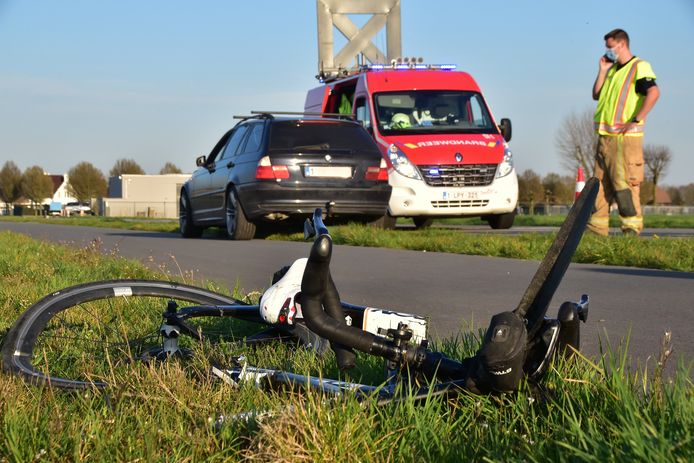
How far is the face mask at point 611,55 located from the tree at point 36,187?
134 m

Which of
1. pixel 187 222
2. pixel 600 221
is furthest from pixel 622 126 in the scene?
pixel 187 222

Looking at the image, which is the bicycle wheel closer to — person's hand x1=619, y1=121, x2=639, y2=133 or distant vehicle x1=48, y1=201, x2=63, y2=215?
person's hand x1=619, y1=121, x2=639, y2=133

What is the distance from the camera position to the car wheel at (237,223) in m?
14.7

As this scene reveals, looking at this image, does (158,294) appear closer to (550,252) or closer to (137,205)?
(550,252)

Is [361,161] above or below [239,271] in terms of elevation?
above

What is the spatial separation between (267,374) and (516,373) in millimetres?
902

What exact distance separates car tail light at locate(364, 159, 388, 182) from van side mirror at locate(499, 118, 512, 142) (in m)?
3.62

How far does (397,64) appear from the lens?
65.9ft

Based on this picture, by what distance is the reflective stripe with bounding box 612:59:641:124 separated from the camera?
12758 mm

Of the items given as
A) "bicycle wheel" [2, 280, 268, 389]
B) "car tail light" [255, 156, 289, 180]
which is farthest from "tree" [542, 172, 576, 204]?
"bicycle wheel" [2, 280, 268, 389]

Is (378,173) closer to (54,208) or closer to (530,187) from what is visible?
(530,187)

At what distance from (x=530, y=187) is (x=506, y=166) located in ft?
276

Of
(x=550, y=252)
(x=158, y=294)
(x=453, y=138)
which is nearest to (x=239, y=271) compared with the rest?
(x=158, y=294)

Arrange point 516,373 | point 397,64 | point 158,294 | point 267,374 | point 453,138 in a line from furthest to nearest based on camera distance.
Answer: point 397,64 → point 453,138 → point 158,294 → point 267,374 → point 516,373
